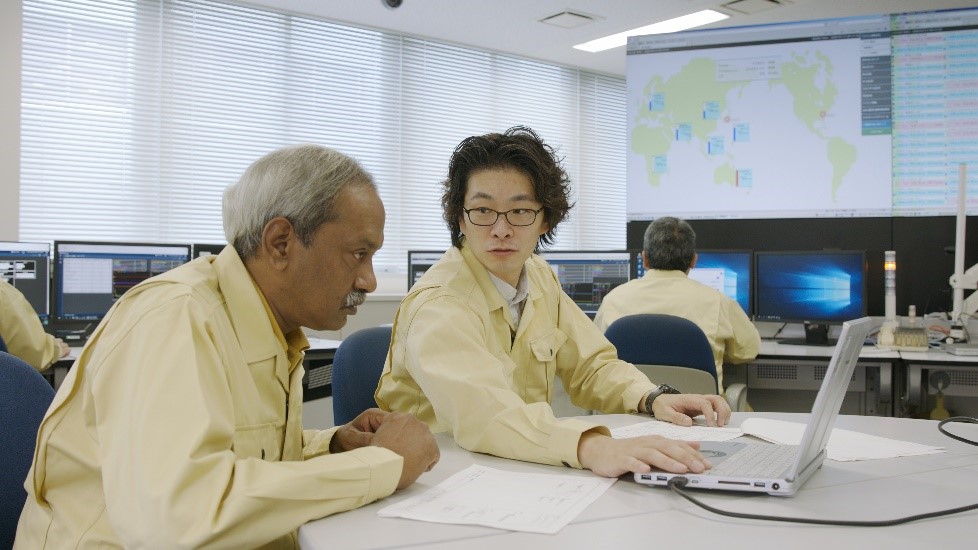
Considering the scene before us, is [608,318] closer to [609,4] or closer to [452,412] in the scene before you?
[452,412]

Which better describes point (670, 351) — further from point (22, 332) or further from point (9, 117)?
point (9, 117)

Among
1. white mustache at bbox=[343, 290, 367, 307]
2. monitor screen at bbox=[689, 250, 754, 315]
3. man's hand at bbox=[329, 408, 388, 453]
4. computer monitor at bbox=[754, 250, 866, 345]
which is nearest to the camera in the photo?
white mustache at bbox=[343, 290, 367, 307]

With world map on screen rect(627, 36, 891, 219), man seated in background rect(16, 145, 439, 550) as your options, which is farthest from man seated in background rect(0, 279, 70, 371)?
world map on screen rect(627, 36, 891, 219)

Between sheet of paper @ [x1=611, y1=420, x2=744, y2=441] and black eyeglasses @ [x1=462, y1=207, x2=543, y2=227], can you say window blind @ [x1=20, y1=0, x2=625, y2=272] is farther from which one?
sheet of paper @ [x1=611, y1=420, x2=744, y2=441]

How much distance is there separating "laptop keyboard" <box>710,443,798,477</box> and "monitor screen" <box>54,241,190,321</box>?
3431 mm

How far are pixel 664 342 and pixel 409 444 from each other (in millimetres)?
1854

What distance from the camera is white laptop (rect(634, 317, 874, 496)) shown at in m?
1.11

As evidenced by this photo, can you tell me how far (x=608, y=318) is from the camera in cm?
365

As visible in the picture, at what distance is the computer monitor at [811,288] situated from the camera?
404 centimetres

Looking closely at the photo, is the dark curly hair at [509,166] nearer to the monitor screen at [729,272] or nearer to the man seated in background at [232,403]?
the man seated in background at [232,403]

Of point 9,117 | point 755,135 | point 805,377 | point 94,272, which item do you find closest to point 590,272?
point 755,135

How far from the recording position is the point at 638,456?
1232 mm

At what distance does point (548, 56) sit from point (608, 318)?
13.6ft

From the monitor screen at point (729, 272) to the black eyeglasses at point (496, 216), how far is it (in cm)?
273
